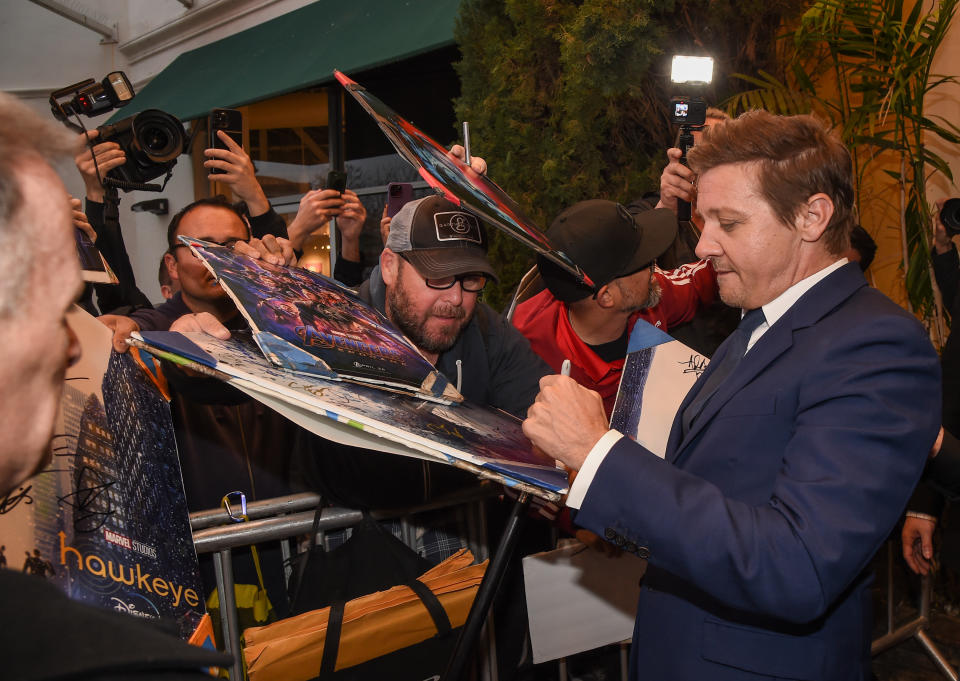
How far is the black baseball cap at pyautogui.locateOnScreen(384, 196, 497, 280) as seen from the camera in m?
2.54

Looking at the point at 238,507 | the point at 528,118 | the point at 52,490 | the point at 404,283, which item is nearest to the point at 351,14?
the point at 528,118

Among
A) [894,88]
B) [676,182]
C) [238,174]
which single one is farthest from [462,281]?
[894,88]

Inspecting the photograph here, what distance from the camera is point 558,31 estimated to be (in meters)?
Result: 4.71

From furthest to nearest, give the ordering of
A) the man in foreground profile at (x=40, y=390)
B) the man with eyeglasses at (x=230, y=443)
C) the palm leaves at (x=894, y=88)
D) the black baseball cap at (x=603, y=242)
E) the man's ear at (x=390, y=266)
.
Answer: 1. the palm leaves at (x=894, y=88)
2. the black baseball cap at (x=603, y=242)
3. the man's ear at (x=390, y=266)
4. the man with eyeglasses at (x=230, y=443)
5. the man in foreground profile at (x=40, y=390)

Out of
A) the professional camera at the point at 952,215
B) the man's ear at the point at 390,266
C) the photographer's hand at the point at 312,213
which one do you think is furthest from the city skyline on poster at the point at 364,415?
the professional camera at the point at 952,215

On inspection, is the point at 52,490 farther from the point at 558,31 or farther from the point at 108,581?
the point at 558,31

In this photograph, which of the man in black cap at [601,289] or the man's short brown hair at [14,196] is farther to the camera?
the man in black cap at [601,289]

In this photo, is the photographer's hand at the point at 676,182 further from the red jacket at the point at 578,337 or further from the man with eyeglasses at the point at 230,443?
the man with eyeglasses at the point at 230,443

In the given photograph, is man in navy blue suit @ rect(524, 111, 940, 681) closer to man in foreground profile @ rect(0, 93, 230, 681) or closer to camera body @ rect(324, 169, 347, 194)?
man in foreground profile @ rect(0, 93, 230, 681)

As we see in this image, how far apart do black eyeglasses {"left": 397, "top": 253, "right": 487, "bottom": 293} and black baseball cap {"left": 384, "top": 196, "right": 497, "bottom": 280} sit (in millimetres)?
29

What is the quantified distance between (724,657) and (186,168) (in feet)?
39.7

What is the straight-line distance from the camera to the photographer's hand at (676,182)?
338 cm

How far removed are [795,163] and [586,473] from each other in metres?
0.79
